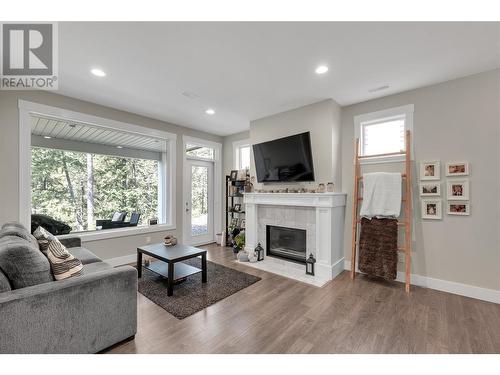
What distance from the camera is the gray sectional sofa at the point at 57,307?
1.38 m

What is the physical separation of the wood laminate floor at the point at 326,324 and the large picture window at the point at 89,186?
2655 millimetres

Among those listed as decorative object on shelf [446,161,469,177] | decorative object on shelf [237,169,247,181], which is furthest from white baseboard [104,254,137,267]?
decorative object on shelf [446,161,469,177]

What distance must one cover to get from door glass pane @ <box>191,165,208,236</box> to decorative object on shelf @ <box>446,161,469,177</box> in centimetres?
440

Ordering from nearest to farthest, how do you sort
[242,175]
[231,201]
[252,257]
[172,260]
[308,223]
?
[172,260] → [308,223] → [252,257] → [242,175] → [231,201]

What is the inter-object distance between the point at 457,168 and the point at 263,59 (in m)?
2.63

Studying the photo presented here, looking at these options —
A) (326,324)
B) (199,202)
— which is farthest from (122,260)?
(326,324)

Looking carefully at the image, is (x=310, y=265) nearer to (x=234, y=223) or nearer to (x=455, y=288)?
(x=455, y=288)

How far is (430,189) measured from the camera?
9.53ft

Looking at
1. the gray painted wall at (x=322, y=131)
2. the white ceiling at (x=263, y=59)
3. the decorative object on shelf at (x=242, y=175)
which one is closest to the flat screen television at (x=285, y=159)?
the gray painted wall at (x=322, y=131)

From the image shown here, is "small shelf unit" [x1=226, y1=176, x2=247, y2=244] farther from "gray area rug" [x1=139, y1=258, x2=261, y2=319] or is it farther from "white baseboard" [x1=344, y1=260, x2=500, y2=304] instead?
"white baseboard" [x1=344, y1=260, x2=500, y2=304]

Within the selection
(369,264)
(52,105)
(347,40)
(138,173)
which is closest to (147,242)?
(138,173)

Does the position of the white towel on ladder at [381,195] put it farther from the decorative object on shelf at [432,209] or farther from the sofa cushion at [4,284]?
the sofa cushion at [4,284]

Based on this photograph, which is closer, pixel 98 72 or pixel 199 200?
pixel 98 72

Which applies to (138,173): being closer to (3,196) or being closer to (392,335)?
(3,196)
